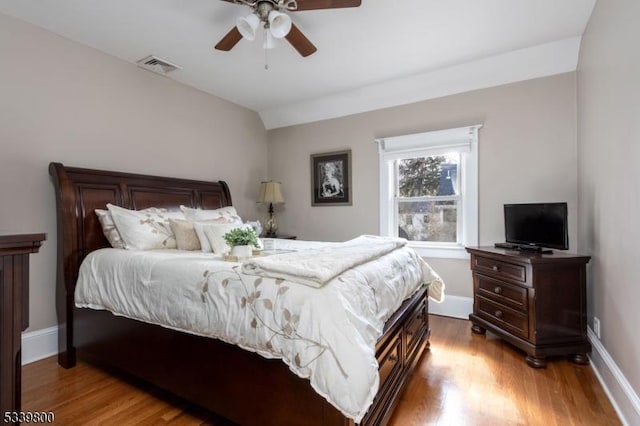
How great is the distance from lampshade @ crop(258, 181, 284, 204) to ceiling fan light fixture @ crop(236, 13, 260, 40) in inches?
91.3

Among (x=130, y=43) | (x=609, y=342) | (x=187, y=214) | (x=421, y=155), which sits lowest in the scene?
(x=609, y=342)

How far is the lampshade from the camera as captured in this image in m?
4.19

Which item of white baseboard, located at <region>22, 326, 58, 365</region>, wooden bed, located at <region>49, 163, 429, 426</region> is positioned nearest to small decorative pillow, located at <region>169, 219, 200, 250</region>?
wooden bed, located at <region>49, 163, 429, 426</region>

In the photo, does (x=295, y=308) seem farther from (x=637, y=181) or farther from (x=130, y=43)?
(x=130, y=43)

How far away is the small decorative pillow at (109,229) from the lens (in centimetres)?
245

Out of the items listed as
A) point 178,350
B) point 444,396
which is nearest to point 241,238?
point 178,350

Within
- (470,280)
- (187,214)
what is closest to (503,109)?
(470,280)

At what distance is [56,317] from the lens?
254 cm

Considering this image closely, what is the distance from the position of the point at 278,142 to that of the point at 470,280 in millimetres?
3143

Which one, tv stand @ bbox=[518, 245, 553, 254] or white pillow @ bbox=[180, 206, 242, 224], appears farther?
white pillow @ bbox=[180, 206, 242, 224]

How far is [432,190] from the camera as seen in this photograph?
3619 mm

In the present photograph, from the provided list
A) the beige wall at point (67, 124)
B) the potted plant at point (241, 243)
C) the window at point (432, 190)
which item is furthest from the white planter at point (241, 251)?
the window at point (432, 190)

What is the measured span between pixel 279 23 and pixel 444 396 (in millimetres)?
2570

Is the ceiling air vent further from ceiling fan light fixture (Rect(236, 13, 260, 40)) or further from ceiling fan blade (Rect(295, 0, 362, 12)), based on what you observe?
ceiling fan blade (Rect(295, 0, 362, 12))
